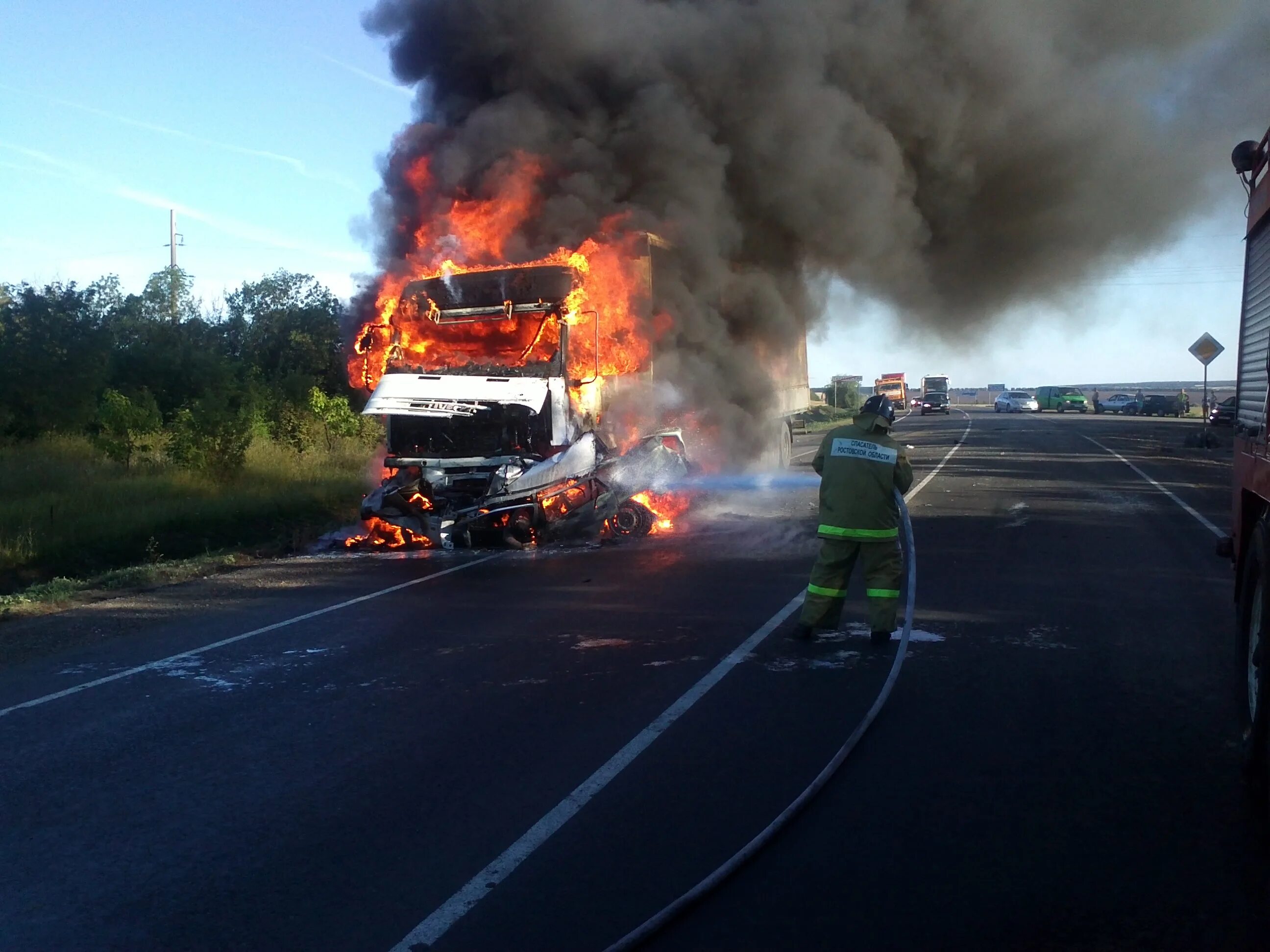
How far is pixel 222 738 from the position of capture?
5.52 meters

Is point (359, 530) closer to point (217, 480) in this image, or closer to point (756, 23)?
point (217, 480)

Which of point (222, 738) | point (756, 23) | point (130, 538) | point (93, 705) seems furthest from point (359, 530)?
point (756, 23)

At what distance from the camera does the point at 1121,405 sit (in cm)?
6631

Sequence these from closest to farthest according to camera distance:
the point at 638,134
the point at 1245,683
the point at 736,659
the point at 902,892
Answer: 1. the point at 902,892
2. the point at 1245,683
3. the point at 736,659
4. the point at 638,134

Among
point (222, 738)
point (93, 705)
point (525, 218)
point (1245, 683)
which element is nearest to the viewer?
point (1245, 683)

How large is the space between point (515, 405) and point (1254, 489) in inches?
330

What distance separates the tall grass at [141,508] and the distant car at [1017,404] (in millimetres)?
57039

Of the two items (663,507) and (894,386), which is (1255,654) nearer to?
(663,507)

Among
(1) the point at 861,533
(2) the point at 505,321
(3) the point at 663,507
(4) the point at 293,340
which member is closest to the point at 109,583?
(2) the point at 505,321

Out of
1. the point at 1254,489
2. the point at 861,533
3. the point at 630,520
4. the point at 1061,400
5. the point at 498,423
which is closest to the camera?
the point at 1254,489

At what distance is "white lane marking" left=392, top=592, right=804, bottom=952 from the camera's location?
137 inches

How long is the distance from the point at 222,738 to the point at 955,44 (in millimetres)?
17417

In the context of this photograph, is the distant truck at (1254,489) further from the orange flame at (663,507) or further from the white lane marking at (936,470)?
the orange flame at (663,507)

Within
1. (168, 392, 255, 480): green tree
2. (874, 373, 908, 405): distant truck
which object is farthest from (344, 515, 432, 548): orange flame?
(874, 373, 908, 405): distant truck
